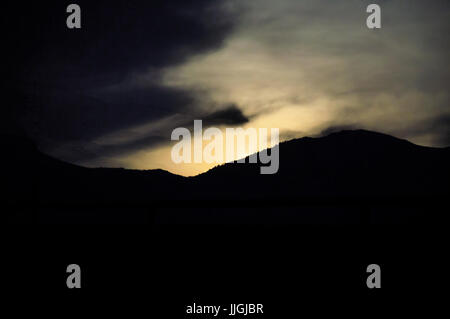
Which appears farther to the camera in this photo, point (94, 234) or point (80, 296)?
point (94, 234)

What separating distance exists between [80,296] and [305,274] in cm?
265

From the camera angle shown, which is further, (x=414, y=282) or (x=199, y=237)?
(x=199, y=237)

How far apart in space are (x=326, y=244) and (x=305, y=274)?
1.46 ft

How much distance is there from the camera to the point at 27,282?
4988 millimetres

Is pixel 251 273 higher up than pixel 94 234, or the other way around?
pixel 94 234

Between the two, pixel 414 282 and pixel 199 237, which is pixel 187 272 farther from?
pixel 414 282
